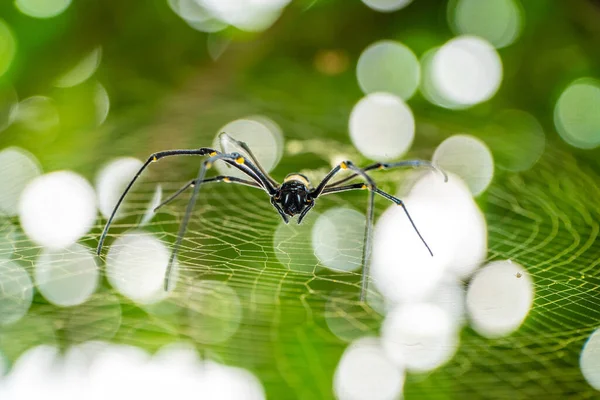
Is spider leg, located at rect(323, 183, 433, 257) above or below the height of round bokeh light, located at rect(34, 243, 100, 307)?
above

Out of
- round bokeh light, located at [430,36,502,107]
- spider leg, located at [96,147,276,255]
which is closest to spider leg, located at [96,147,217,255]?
spider leg, located at [96,147,276,255]

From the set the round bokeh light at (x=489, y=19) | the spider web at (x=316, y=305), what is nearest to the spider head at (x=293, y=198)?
the spider web at (x=316, y=305)

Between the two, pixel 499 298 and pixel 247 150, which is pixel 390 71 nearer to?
pixel 247 150

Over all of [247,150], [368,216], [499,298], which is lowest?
[499,298]

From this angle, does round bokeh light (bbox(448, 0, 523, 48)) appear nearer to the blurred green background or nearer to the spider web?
the blurred green background

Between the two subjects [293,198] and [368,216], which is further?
[293,198]

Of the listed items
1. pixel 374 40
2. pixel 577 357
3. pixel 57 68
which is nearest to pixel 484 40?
pixel 374 40

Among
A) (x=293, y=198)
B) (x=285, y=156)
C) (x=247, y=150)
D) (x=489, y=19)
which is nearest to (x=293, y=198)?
(x=293, y=198)

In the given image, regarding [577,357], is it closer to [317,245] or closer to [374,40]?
[317,245]
